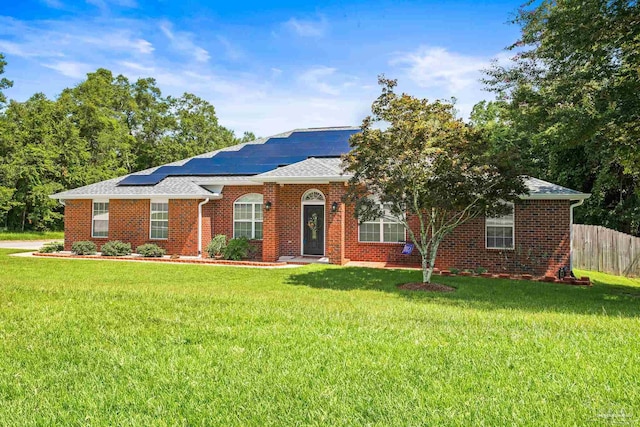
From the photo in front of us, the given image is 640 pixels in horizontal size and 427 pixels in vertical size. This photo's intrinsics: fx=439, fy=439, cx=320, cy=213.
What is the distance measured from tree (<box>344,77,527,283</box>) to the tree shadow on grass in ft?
7.33

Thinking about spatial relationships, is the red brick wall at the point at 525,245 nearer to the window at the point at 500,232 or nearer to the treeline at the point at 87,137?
the window at the point at 500,232

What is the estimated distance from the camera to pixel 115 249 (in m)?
18.3

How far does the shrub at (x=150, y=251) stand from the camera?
1803cm

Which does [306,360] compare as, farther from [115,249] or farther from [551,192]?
[115,249]

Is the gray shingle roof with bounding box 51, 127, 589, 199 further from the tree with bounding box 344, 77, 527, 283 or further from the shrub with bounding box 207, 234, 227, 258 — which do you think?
the tree with bounding box 344, 77, 527, 283

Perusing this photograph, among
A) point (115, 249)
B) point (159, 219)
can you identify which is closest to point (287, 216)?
point (159, 219)

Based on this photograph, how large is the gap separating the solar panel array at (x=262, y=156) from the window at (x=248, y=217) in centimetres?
117

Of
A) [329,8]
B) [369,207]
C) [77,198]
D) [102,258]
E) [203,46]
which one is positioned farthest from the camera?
[77,198]

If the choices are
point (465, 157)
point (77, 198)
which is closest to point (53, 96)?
point (77, 198)

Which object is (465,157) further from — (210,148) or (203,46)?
(210,148)

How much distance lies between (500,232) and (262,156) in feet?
35.8

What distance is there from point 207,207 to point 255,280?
7256 millimetres

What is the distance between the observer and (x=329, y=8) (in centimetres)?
1267

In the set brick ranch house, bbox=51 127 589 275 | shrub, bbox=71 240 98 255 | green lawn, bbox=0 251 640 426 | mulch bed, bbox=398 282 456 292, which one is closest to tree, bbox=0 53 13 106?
brick ranch house, bbox=51 127 589 275
